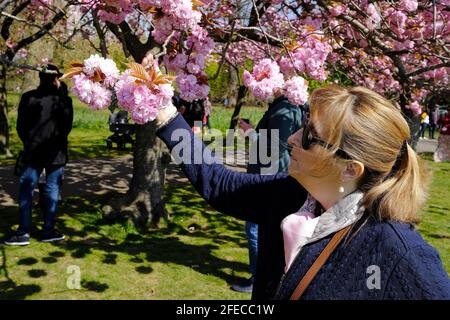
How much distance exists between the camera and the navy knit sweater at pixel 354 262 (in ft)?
4.05

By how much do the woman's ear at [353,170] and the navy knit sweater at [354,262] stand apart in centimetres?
14

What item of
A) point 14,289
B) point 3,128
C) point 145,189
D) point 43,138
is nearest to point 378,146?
point 14,289

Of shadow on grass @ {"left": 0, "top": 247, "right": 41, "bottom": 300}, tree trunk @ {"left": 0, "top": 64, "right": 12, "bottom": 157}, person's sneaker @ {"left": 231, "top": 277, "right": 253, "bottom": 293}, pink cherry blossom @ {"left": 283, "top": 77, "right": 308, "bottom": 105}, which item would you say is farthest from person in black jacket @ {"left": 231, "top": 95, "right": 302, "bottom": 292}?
tree trunk @ {"left": 0, "top": 64, "right": 12, "bottom": 157}

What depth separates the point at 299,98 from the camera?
3514mm

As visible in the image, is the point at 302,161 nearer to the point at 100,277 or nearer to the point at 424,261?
the point at 424,261

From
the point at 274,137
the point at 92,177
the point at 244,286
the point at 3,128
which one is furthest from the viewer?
the point at 3,128

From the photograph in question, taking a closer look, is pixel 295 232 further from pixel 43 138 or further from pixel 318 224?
pixel 43 138

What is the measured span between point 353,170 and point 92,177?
7130 millimetres

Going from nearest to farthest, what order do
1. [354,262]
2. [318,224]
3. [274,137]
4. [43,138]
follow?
[354,262], [318,224], [274,137], [43,138]

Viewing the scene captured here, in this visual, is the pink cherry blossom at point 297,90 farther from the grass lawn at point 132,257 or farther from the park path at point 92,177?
the park path at point 92,177

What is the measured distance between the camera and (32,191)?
461 cm

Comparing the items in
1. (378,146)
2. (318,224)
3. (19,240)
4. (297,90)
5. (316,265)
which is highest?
(297,90)

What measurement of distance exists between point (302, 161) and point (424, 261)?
18.4 inches
